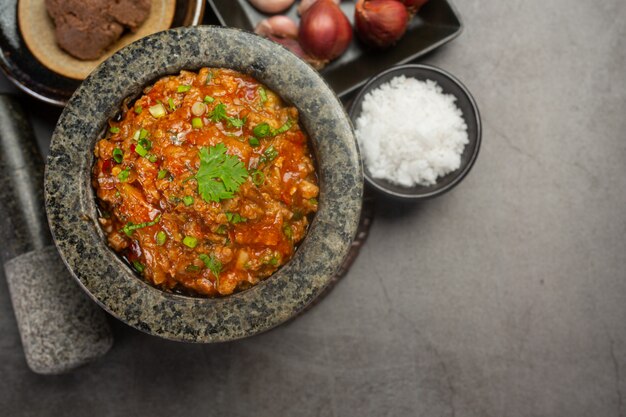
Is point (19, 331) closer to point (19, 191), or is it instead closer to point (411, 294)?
point (19, 191)

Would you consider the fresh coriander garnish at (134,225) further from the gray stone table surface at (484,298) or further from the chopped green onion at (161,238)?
the gray stone table surface at (484,298)

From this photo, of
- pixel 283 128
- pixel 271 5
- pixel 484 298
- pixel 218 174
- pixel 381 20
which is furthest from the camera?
pixel 484 298

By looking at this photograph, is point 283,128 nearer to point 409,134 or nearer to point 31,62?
point 409,134

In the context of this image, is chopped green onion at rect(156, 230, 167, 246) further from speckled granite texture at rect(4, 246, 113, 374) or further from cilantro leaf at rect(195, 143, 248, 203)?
speckled granite texture at rect(4, 246, 113, 374)

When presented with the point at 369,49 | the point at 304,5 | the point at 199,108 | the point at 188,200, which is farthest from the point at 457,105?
the point at 188,200

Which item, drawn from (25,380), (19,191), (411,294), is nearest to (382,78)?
(411,294)

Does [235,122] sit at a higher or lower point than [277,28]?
higher

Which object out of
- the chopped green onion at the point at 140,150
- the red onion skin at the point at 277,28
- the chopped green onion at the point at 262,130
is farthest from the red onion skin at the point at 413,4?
the chopped green onion at the point at 140,150
